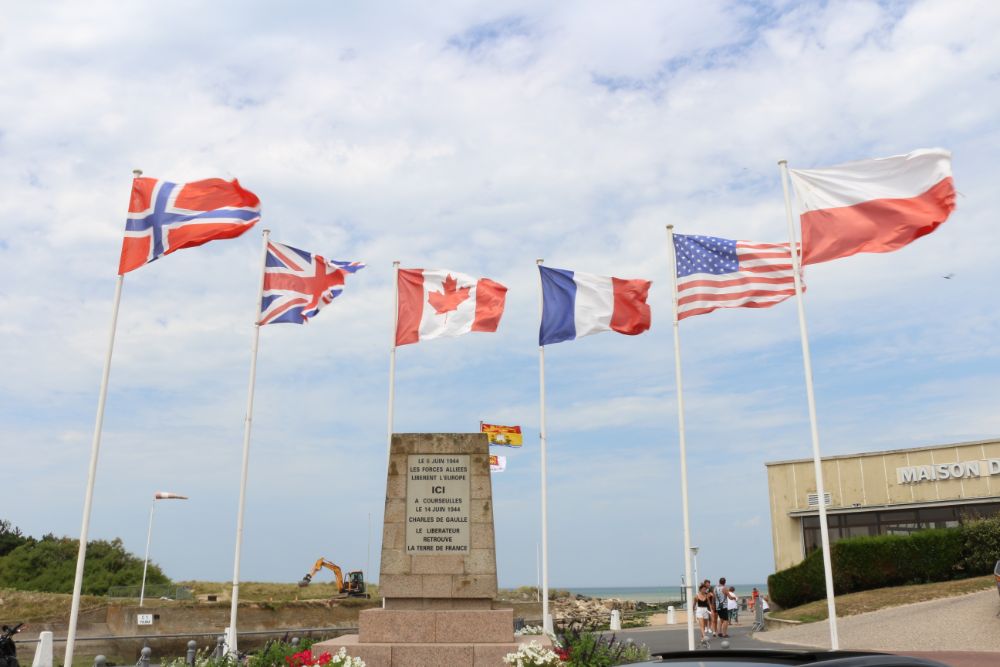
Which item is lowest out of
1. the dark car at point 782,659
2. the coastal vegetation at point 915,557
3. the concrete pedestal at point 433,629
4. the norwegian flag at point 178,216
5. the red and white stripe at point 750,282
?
the concrete pedestal at point 433,629

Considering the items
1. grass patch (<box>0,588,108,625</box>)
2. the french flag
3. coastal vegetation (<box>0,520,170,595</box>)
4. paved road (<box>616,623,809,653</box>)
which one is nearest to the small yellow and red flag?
paved road (<box>616,623,809,653</box>)

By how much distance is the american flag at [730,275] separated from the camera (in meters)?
15.3

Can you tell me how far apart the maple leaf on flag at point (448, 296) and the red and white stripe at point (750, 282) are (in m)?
5.78

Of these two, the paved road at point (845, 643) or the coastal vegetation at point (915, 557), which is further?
the coastal vegetation at point (915, 557)

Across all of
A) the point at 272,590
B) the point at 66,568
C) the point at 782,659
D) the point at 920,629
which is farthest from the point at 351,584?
the point at 782,659

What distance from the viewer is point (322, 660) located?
11.7m

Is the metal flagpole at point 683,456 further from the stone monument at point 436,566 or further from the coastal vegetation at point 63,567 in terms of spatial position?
the coastal vegetation at point 63,567

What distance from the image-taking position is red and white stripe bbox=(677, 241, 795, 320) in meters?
15.3

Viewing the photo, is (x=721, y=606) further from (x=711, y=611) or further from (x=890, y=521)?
(x=890, y=521)

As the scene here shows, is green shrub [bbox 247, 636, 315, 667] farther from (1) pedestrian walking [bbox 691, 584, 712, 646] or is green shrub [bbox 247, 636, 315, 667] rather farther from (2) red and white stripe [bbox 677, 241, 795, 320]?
(1) pedestrian walking [bbox 691, 584, 712, 646]

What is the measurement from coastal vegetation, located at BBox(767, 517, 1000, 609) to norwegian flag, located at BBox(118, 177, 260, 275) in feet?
78.8

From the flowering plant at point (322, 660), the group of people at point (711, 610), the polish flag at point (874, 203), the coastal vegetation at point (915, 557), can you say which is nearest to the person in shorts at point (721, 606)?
the group of people at point (711, 610)

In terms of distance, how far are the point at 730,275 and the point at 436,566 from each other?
7426 mm

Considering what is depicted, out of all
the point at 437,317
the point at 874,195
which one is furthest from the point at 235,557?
the point at 874,195
